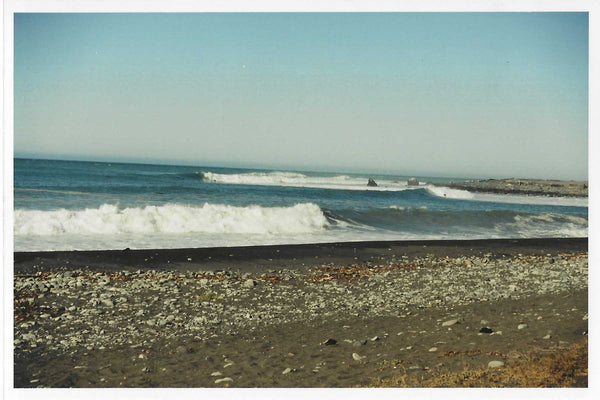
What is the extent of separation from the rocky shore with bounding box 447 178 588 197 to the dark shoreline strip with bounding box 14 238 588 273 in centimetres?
112

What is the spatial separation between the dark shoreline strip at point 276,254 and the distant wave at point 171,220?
5.93 feet

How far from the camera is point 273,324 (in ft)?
17.0

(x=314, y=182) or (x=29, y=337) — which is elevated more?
(x=314, y=182)

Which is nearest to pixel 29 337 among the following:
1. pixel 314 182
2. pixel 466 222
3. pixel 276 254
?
pixel 276 254

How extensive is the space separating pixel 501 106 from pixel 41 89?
598cm

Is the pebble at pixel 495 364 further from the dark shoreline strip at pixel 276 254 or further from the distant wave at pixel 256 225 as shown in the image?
the distant wave at pixel 256 225

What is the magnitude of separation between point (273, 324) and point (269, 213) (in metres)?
7.24

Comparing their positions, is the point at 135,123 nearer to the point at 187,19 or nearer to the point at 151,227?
the point at 187,19

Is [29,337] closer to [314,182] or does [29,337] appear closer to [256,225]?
[256,225]

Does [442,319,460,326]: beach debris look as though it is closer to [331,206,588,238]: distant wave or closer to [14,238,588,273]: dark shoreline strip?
[14,238,588,273]: dark shoreline strip

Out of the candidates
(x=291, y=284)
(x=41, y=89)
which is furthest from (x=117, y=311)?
(x=41, y=89)

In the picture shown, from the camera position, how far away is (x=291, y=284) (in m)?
6.78

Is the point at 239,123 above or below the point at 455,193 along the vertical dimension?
above

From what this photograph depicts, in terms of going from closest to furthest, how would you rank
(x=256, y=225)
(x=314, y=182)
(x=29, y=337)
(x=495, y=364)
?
(x=495, y=364) → (x=29, y=337) → (x=256, y=225) → (x=314, y=182)
